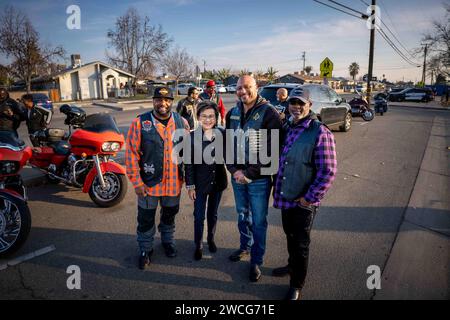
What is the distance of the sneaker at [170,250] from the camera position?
320 cm

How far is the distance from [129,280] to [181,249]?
72 centimetres

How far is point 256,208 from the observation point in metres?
2.79

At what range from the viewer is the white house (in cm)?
3222

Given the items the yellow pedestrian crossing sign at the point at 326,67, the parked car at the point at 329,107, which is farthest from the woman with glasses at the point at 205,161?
the yellow pedestrian crossing sign at the point at 326,67

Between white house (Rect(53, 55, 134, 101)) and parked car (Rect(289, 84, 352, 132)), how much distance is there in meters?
31.1

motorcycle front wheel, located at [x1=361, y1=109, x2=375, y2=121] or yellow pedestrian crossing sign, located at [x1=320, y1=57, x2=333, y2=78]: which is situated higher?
yellow pedestrian crossing sign, located at [x1=320, y1=57, x2=333, y2=78]

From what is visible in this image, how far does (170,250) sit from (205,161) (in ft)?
3.72

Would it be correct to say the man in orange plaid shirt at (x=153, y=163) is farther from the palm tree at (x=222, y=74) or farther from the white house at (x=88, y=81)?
the palm tree at (x=222, y=74)

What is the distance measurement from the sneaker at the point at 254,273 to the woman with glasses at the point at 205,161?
711 millimetres

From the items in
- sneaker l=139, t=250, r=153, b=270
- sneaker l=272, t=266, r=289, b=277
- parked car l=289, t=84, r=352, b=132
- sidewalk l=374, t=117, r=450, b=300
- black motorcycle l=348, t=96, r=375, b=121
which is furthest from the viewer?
black motorcycle l=348, t=96, r=375, b=121

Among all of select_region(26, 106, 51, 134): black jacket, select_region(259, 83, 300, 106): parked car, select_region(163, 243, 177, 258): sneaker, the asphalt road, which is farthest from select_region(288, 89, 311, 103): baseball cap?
select_region(259, 83, 300, 106): parked car

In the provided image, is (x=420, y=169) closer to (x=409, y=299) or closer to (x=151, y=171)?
(x=409, y=299)

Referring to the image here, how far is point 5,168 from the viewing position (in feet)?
10.8

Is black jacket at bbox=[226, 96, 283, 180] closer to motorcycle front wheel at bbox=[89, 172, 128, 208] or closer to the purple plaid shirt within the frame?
the purple plaid shirt
